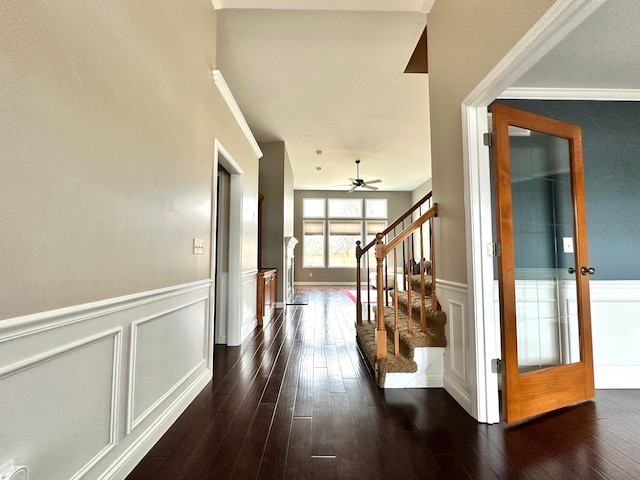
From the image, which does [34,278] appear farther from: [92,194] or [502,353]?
[502,353]

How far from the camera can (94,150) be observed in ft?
3.83

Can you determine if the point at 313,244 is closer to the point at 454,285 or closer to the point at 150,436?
the point at 454,285

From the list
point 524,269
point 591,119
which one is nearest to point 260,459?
point 524,269

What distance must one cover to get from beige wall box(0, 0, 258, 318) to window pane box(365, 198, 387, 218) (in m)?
8.90

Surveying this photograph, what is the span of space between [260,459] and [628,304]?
2910mm

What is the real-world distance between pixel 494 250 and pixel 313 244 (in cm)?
876

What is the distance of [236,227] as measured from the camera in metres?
3.38

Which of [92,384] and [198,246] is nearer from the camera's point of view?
[92,384]

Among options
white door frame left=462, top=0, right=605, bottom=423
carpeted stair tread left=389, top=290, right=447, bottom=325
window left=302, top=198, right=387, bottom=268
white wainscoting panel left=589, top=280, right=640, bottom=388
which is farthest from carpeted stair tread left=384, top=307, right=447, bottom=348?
window left=302, top=198, right=387, bottom=268

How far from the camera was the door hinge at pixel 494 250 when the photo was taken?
1.82 m

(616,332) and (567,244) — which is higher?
(567,244)

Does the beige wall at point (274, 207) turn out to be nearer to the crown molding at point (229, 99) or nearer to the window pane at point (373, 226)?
the crown molding at point (229, 99)

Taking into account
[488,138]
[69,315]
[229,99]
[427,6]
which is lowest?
[69,315]

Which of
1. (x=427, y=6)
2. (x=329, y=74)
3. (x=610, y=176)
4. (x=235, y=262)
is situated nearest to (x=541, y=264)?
(x=610, y=176)
